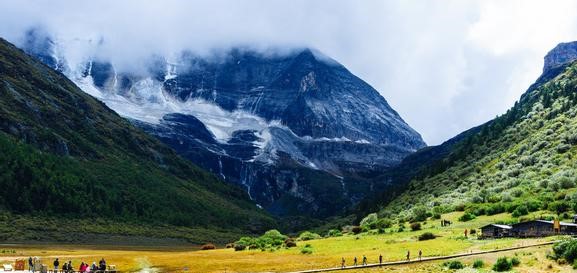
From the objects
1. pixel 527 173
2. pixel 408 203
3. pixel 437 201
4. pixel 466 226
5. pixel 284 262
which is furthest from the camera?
pixel 408 203

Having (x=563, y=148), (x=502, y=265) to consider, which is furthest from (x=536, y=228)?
(x=563, y=148)

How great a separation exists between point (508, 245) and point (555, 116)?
412 feet

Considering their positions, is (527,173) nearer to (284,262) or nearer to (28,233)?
(284,262)

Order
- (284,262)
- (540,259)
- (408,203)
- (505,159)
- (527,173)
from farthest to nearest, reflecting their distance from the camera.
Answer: (408,203), (505,159), (527,173), (284,262), (540,259)

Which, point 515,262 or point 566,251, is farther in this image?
point 515,262

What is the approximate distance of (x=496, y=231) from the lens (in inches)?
3863

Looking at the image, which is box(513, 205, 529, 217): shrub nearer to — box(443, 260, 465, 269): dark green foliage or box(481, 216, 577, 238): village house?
box(481, 216, 577, 238): village house

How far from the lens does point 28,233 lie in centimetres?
18650

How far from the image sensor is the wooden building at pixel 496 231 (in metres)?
96.9

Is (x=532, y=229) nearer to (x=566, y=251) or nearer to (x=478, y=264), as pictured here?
(x=566, y=251)

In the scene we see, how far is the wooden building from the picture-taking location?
96938mm

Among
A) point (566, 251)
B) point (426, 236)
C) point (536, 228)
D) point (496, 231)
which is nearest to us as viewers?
point (566, 251)

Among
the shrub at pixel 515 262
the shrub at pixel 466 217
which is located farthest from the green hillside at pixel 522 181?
the shrub at pixel 515 262

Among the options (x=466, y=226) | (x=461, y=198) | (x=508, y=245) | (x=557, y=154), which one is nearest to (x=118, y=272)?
(x=508, y=245)
